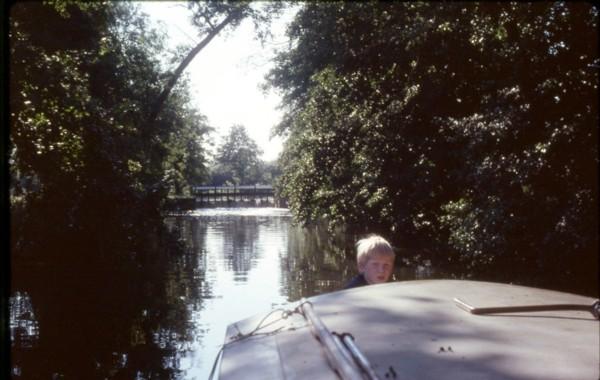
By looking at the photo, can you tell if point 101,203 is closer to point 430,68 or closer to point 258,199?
point 430,68

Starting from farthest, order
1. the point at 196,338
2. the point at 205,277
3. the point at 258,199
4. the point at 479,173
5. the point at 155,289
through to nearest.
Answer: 1. the point at 258,199
2. the point at 205,277
3. the point at 155,289
4. the point at 479,173
5. the point at 196,338

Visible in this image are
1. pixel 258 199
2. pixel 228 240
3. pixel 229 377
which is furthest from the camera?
pixel 258 199

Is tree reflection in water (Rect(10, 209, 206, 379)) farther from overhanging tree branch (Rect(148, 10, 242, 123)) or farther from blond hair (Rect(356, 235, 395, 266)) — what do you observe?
overhanging tree branch (Rect(148, 10, 242, 123))

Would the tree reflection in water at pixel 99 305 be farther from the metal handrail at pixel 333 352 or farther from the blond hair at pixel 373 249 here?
the metal handrail at pixel 333 352

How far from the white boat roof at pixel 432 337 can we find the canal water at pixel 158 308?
1007 mm

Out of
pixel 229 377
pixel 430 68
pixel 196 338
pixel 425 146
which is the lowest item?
pixel 196 338

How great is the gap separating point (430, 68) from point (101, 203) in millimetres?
8874

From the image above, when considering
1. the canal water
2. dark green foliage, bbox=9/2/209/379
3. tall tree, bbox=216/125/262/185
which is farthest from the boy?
tall tree, bbox=216/125/262/185

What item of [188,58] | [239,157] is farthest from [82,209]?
[239,157]

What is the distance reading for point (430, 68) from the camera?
1358 cm

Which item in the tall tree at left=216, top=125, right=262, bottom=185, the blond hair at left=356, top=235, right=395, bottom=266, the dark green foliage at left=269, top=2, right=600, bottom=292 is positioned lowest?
the blond hair at left=356, top=235, right=395, bottom=266

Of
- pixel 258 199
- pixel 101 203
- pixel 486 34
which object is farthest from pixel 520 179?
pixel 258 199

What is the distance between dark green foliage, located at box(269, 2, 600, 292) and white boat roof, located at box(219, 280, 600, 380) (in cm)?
633

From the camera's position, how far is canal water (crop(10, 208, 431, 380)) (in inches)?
311
